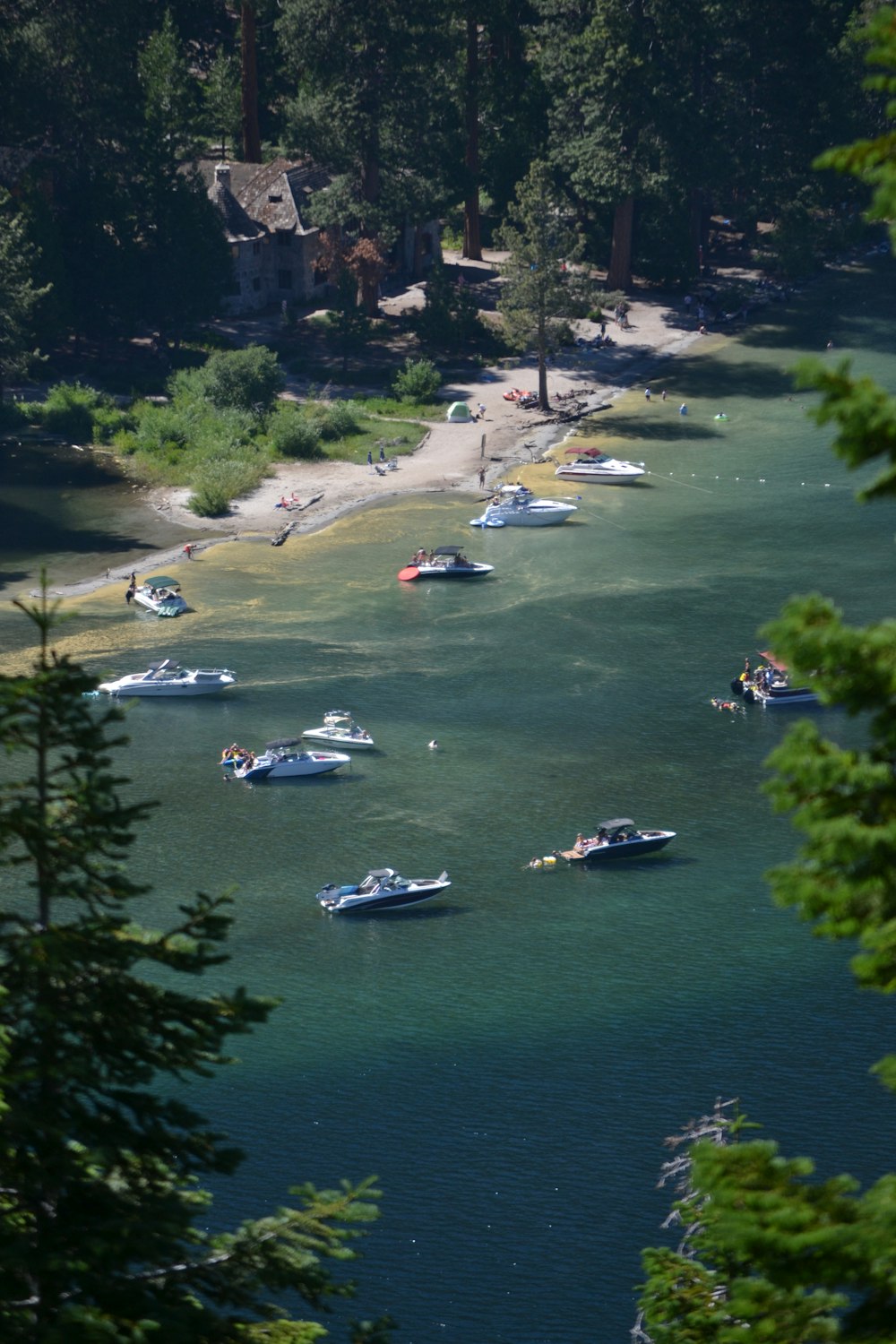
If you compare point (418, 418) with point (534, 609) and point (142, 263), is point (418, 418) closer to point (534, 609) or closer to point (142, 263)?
point (142, 263)

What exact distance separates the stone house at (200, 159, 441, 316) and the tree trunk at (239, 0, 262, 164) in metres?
4.27

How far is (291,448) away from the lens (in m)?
122

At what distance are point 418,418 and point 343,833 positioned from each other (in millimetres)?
62381

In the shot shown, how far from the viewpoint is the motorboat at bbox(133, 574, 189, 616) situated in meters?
95.1

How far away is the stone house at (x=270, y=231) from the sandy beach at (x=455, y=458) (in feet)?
30.4

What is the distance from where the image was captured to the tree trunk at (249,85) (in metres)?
149

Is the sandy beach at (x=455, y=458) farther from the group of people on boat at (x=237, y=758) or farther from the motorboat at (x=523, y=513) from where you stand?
the group of people on boat at (x=237, y=758)

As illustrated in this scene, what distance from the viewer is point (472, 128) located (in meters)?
152

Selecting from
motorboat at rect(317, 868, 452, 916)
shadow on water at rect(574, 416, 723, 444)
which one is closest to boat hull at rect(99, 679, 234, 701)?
motorboat at rect(317, 868, 452, 916)

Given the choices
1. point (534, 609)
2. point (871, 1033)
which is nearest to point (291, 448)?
point (534, 609)

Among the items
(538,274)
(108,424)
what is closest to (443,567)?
(538,274)

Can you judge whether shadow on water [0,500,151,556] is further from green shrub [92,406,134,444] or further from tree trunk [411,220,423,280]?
tree trunk [411,220,423,280]

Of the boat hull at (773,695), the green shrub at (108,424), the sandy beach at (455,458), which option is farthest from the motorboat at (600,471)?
the boat hull at (773,695)

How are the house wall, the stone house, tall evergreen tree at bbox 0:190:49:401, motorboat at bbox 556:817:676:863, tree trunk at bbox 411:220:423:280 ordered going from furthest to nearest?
1. tree trunk at bbox 411:220:423:280
2. the house wall
3. the stone house
4. tall evergreen tree at bbox 0:190:49:401
5. motorboat at bbox 556:817:676:863
